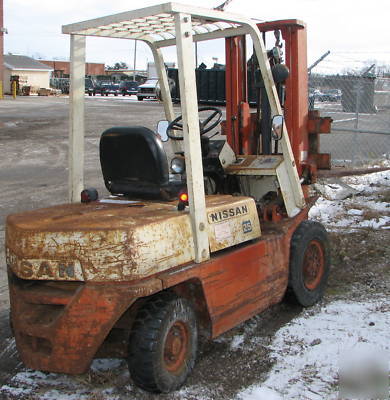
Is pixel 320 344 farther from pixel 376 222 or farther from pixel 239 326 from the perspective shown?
pixel 376 222

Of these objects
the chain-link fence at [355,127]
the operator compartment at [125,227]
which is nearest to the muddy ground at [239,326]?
the operator compartment at [125,227]

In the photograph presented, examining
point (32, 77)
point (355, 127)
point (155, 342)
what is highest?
point (32, 77)

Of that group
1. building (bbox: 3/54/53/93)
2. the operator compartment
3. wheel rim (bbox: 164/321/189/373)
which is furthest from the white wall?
wheel rim (bbox: 164/321/189/373)

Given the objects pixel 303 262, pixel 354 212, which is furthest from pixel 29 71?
pixel 303 262

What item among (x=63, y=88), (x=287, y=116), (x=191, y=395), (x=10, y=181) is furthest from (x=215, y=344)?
(x=63, y=88)

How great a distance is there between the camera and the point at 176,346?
3.91 m

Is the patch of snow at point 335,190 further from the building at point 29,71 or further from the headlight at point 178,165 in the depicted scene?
the building at point 29,71

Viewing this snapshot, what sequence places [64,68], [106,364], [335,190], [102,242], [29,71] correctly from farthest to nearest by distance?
[64,68], [29,71], [335,190], [106,364], [102,242]

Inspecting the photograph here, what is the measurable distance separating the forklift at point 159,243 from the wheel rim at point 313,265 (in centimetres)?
2

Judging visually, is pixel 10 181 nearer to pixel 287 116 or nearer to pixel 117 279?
pixel 287 116

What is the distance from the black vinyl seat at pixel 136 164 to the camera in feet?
13.4

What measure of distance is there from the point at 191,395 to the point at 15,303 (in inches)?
50.4

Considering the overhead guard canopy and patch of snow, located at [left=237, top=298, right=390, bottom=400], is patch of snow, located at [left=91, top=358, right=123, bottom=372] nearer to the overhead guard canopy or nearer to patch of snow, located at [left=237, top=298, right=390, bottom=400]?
patch of snow, located at [left=237, top=298, right=390, bottom=400]

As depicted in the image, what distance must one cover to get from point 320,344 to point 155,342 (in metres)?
1.47
